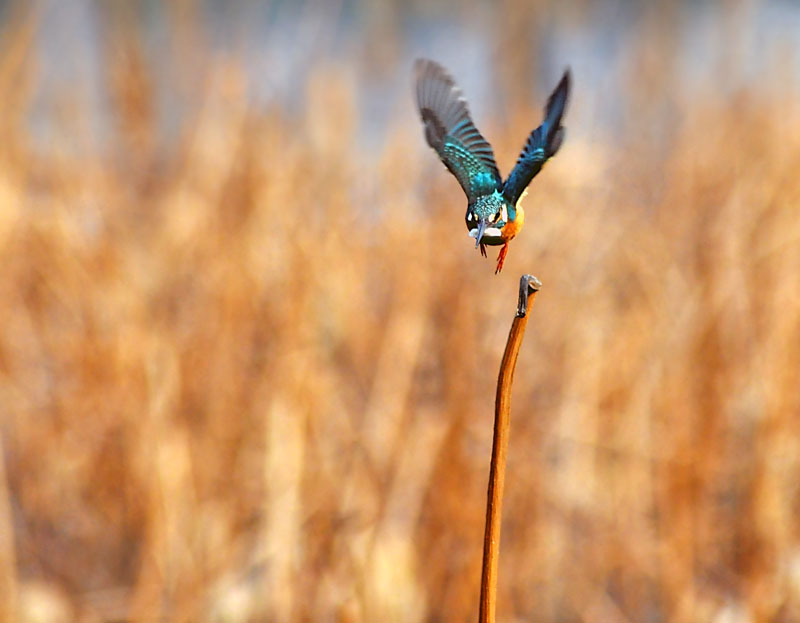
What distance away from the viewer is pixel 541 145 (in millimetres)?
153

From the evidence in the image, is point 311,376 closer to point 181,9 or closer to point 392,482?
point 392,482

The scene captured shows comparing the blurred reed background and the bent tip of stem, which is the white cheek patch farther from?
the blurred reed background

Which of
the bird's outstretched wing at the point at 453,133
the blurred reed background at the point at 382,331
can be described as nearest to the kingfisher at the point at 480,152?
the bird's outstretched wing at the point at 453,133

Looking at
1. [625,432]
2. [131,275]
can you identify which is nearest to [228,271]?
[131,275]

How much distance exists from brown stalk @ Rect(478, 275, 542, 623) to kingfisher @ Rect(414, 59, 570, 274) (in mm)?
27

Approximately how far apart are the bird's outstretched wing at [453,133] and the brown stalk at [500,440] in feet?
0.09

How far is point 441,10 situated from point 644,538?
1.52 meters

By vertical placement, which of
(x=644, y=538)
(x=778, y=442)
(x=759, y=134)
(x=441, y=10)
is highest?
(x=441, y=10)

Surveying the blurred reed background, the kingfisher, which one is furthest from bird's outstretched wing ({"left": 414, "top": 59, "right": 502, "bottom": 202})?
the blurred reed background

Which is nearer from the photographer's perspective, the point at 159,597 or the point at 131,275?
the point at 159,597

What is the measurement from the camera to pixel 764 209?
135 cm

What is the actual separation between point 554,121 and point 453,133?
0.10 ft

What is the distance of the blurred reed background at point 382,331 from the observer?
3.73ft

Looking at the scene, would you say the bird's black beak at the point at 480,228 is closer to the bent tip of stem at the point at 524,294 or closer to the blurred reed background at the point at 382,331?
the bent tip of stem at the point at 524,294
